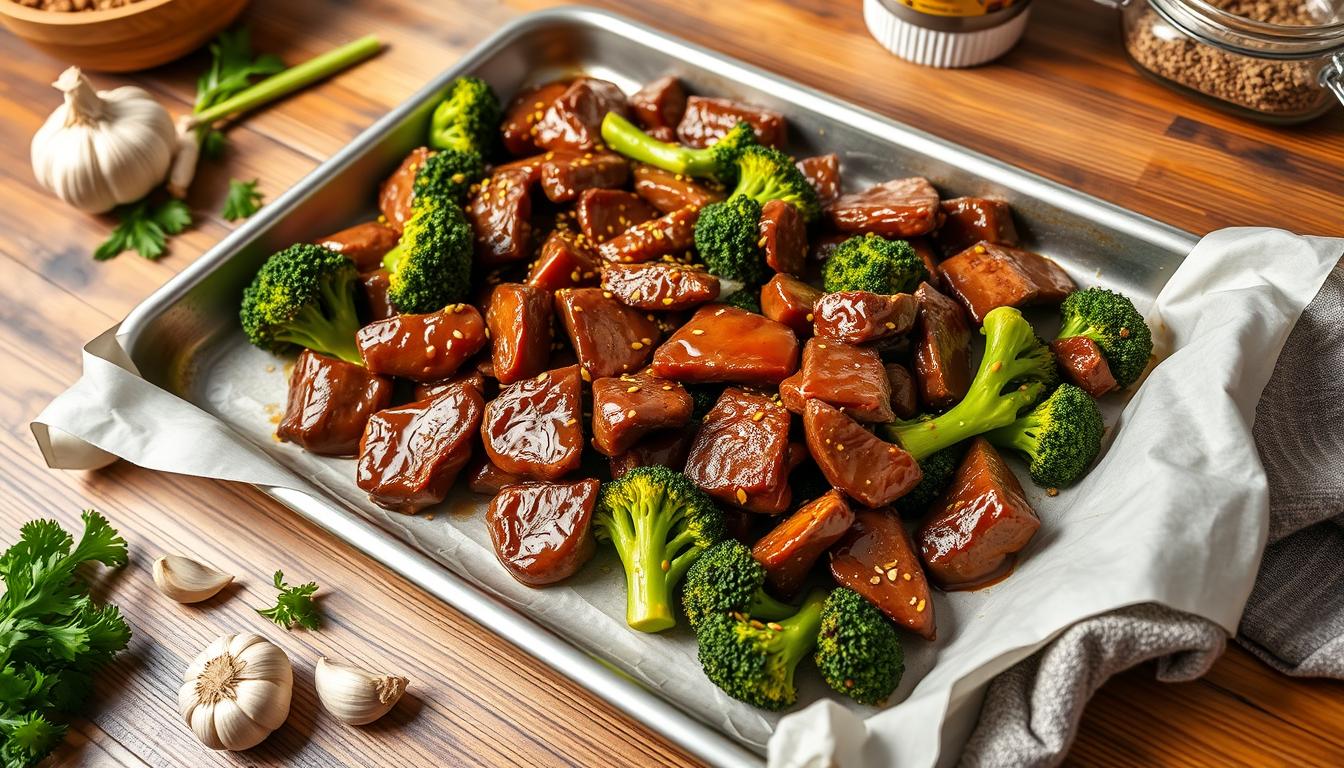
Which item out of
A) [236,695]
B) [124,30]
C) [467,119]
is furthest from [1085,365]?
[124,30]

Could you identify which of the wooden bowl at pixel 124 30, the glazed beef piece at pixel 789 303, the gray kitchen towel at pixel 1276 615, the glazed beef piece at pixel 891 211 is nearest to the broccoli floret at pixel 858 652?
the gray kitchen towel at pixel 1276 615

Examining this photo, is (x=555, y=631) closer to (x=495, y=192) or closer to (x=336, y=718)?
(x=336, y=718)

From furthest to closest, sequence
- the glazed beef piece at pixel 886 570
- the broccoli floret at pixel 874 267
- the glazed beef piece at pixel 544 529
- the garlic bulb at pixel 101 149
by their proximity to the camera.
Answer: the garlic bulb at pixel 101 149 < the broccoli floret at pixel 874 267 < the glazed beef piece at pixel 544 529 < the glazed beef piece at pixel 886 570

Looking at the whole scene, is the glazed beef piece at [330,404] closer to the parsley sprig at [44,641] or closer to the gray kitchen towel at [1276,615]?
the parsley sprig at [44,641]

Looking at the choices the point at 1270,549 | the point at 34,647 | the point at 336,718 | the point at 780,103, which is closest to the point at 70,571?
the point at 34,647

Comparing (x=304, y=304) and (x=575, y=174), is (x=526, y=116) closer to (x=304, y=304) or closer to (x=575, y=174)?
(x=575, y=174)
